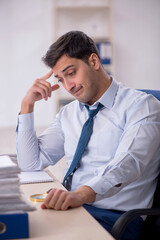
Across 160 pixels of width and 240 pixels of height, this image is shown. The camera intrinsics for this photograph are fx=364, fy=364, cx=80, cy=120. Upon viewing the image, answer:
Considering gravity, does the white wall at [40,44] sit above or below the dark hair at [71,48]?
below

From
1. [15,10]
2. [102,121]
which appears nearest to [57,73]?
[102,121]

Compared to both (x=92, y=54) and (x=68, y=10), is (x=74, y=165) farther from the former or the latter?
(x=68, y=10)

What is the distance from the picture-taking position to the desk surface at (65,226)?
89cm

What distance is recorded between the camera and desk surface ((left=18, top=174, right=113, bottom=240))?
0.89 metres

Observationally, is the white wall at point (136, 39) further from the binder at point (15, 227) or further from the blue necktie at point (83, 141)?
the binder at point (15, 227)

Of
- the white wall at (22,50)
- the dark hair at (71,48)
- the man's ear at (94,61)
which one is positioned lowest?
the white wall at (22,50)

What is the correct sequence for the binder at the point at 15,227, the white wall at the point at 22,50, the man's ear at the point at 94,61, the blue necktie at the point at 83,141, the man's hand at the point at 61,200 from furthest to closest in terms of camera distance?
the white wall at the point at 22,50 < the man's ear at the point at 94,61 < the blue necktie at the point at 83,141 < the man's hand at the point at 61,200 < the binder at the point at 15,227

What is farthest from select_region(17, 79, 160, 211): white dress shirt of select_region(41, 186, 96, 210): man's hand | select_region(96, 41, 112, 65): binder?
select_region(96, 41, 112, 65): binder

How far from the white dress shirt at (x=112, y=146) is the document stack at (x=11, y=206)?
1.21 ft

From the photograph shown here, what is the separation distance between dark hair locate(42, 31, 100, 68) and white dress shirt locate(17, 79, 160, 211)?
8.4 inches

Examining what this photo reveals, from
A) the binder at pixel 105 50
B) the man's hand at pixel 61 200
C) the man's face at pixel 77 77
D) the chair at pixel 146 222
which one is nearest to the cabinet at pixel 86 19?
the binder at pixel 105 50

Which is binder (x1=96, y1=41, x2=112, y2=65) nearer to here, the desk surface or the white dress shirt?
the white dress shirt

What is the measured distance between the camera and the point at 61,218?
1030 millimetres

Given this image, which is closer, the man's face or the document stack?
the document stack
